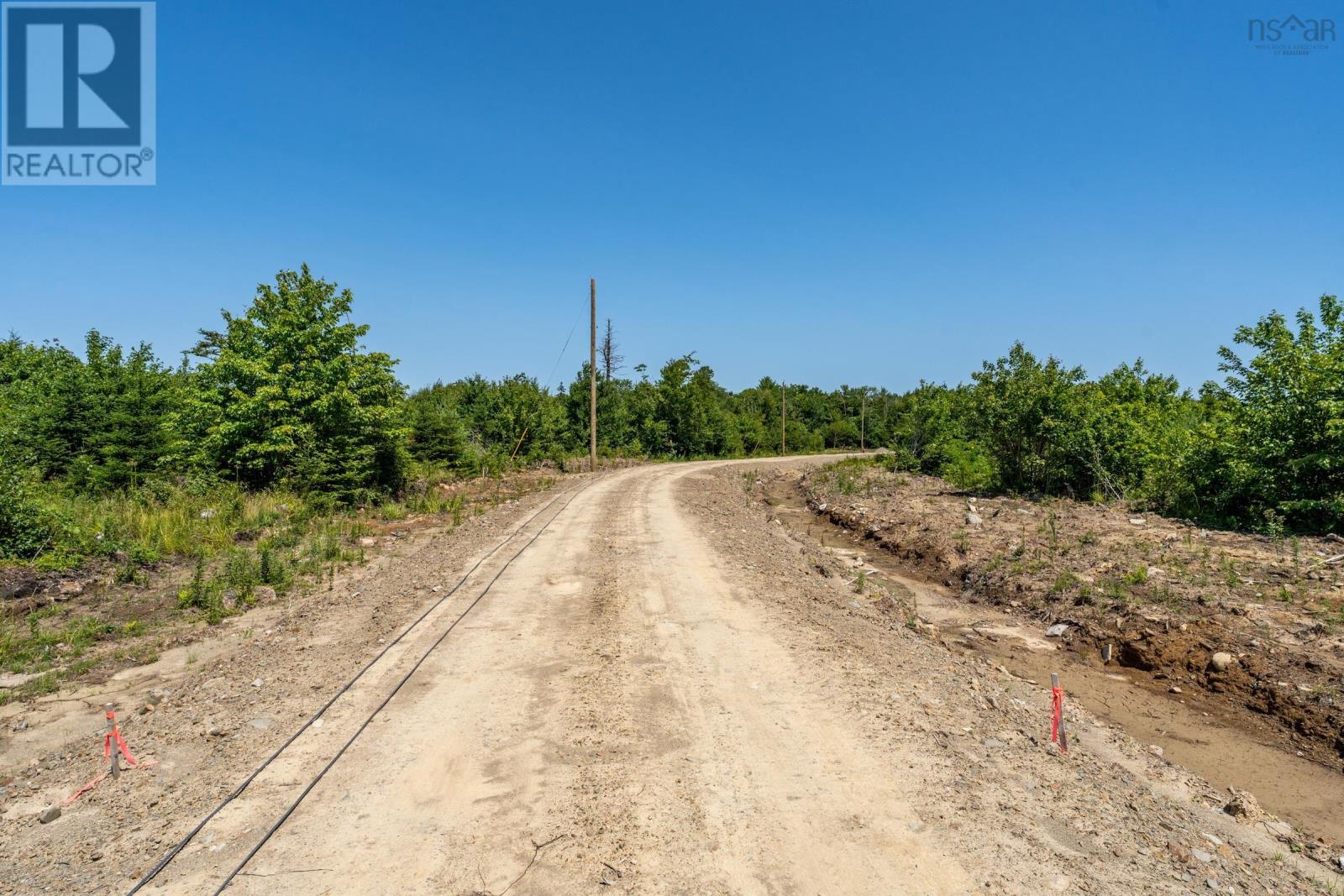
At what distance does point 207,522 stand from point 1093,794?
56.0 ft

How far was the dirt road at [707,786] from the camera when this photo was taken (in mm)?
3684

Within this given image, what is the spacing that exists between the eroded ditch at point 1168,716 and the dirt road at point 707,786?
61 cm

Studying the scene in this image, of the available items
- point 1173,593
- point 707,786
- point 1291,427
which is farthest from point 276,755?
point 1291,427

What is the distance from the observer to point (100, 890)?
3.51 metres

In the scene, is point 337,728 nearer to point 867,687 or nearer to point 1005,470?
point 867,687

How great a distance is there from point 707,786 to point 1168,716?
614cm

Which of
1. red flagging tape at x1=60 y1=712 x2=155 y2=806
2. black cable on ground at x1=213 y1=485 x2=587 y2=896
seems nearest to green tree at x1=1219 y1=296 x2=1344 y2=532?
black cable on ground at x1=213 y1=485 x2=587 y2=896

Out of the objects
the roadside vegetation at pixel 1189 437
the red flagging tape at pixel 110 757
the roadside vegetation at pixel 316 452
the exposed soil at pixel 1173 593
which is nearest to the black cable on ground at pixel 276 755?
the red flagging tape at pixel 110 757

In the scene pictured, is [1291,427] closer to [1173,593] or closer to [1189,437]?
[1189,437]

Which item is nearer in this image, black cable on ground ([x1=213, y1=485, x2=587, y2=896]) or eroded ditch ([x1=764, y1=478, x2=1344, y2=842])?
black cable on ground ([x1=213, y1=485, x2=587, y2=896])

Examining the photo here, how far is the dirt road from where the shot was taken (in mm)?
3684

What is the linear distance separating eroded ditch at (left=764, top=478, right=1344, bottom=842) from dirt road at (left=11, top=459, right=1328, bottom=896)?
2.01 feet

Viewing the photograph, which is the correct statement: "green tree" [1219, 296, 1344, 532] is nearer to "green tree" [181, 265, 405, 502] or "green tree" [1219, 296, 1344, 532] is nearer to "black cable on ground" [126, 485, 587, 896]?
"black cable on ground" [126, 485, 587, 896]

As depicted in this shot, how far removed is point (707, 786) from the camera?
178 inches
